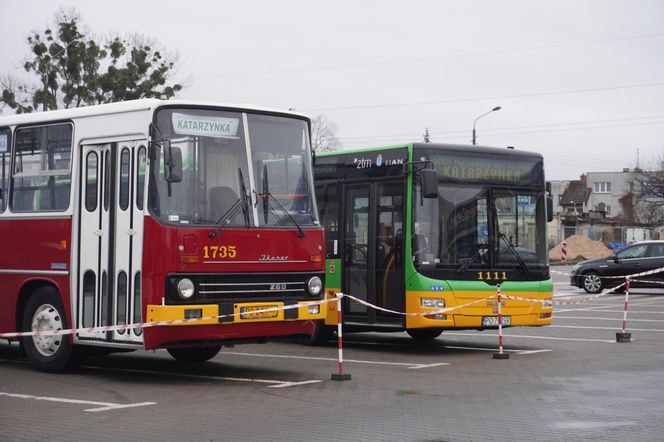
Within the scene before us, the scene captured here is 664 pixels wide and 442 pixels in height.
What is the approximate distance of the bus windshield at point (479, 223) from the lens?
17281 mm

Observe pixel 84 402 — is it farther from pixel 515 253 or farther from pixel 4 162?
pixel 515 253

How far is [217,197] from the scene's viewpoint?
13078 millimetres

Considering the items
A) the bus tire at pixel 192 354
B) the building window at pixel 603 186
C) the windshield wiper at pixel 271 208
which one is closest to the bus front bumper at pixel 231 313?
the windshield wiper at pixel 271 208

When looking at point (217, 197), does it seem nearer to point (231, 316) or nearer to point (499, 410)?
point (231, 316)

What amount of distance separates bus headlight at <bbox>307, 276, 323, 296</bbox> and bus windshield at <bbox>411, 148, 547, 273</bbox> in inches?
138

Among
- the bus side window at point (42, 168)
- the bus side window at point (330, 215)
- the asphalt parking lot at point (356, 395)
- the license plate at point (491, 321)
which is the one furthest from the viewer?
the bus side window at point (330, 215)

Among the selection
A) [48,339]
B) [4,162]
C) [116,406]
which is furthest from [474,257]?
[116,406]

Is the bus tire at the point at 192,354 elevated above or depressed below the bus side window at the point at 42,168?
below

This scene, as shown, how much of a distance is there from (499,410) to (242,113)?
5025 mm

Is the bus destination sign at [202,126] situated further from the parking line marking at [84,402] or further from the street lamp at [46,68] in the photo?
the street lamp at [46,68]

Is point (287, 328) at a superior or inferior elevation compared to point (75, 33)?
inferior

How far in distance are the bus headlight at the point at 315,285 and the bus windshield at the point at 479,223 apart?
11.5ft

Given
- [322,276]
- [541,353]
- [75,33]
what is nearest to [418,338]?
[541,353]

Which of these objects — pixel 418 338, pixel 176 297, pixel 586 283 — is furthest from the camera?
pixel 586 283
